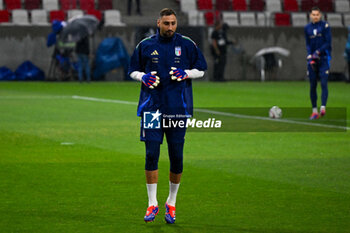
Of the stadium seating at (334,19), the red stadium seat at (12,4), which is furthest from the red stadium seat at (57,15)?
the stadium seating at (334,19)

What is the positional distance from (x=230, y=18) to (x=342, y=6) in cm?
665

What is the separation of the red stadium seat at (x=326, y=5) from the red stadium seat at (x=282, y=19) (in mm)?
2844

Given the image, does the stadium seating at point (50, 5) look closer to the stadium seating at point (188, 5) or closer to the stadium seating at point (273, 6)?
the stadium seating at point (188, 5)

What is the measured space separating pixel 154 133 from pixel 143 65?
27.5 inches

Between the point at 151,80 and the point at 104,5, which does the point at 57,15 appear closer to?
the point at 104,5

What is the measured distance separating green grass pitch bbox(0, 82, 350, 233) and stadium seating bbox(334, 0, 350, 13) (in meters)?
23.9

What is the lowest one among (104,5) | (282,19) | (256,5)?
(282,19)

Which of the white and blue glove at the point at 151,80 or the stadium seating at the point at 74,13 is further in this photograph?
the stadium seating at the point at 74,13

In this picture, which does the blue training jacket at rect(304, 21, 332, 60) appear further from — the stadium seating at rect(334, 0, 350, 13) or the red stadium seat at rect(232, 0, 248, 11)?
the stadium seating at rect(334, 0, 350, 13)

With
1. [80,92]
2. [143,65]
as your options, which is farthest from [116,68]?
[143,65]

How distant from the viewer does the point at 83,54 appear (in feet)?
107

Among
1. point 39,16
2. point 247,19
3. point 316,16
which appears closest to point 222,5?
point 247,19

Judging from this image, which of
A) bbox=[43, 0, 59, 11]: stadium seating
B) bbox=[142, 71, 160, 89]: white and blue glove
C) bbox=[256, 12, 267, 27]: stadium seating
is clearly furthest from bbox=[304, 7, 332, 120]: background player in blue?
bbox=[43, 0, 59, 11]: stadium seating

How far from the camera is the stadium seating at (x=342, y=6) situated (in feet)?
137
